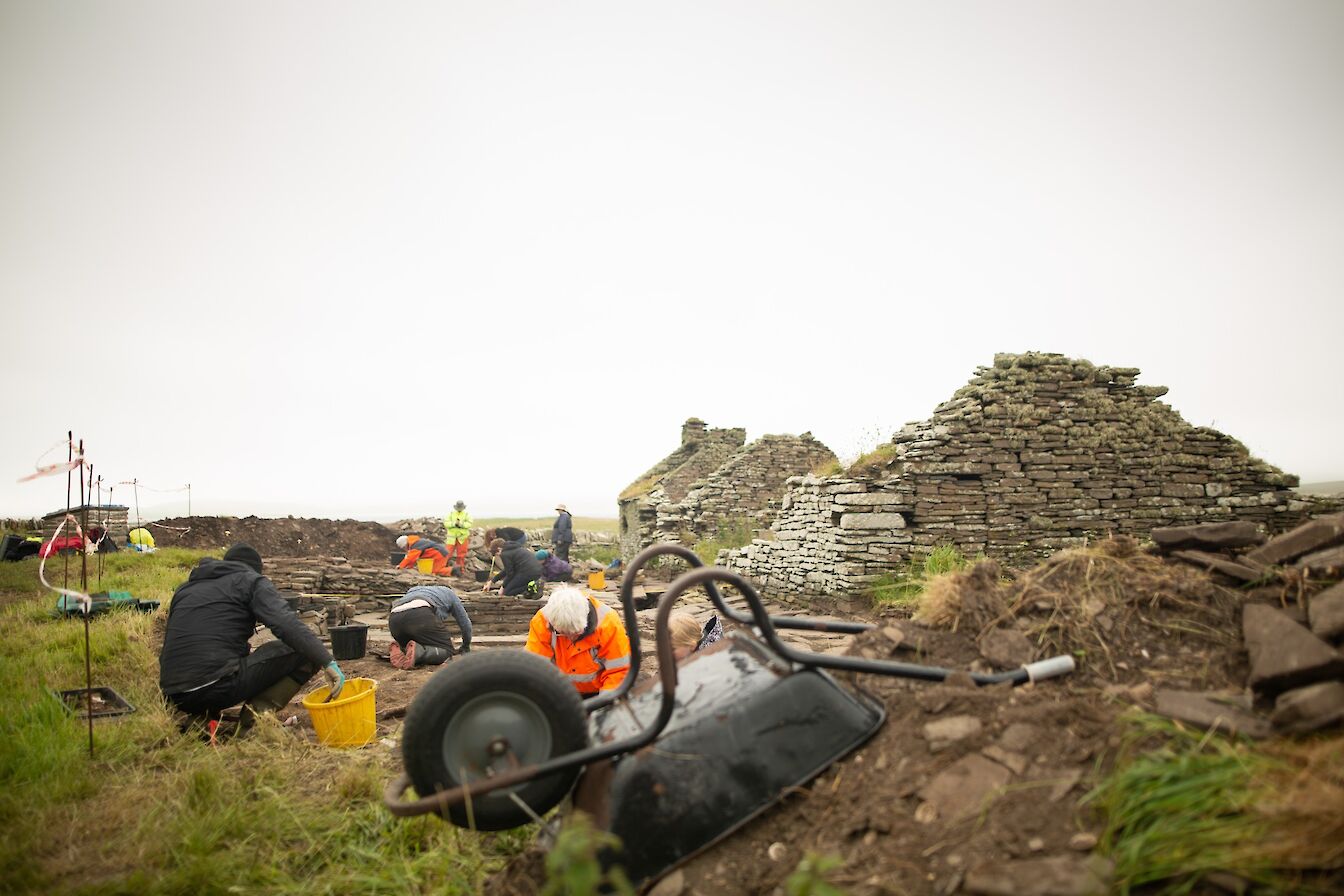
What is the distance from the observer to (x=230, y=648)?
14.7 ft

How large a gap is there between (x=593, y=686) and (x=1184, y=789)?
347 centimetres

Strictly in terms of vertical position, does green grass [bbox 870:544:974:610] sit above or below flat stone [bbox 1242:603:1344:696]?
below

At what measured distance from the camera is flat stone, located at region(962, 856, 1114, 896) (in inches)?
62.6

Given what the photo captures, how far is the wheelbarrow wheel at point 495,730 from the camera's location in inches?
88.0

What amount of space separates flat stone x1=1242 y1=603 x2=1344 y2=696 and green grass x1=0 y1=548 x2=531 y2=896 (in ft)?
9.79

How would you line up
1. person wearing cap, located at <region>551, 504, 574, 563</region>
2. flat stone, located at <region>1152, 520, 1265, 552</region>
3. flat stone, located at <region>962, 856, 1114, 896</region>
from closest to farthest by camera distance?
flat stone, located at <region>962, 856, 1114, 896</region> < flat stone, located at <region>1152, 520, 1265, 552</region> < person wearing cap, located at <region>551, 504, 574, 563</region>

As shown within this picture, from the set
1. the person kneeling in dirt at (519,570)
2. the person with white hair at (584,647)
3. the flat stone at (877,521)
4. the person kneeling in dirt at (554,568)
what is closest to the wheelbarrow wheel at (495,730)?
the person with white hair at (584,647)

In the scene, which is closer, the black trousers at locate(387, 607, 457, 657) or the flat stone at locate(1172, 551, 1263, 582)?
the flat stone at locate(1172, 551, 1263, 582)

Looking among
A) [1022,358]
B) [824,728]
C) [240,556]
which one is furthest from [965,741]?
[1022,358]

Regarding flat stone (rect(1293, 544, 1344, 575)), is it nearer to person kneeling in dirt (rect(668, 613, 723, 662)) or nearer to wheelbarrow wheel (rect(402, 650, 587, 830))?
wheelbarrow wheel (rect(402, 650, 587, 830))

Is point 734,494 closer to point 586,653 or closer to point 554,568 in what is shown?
point 554,568

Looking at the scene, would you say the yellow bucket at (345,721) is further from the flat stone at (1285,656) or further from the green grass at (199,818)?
the flat stone at (1285,656)

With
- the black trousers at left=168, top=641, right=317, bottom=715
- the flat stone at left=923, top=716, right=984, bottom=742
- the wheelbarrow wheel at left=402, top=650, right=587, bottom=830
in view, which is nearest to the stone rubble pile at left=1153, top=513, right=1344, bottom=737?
the flat stone at left=923, top=716, right=984, bottom=742

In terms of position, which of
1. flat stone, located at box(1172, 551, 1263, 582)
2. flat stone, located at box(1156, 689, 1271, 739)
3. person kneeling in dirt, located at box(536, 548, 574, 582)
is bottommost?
person kneeling in dirt, located at box(536, 548, 574, 582)
